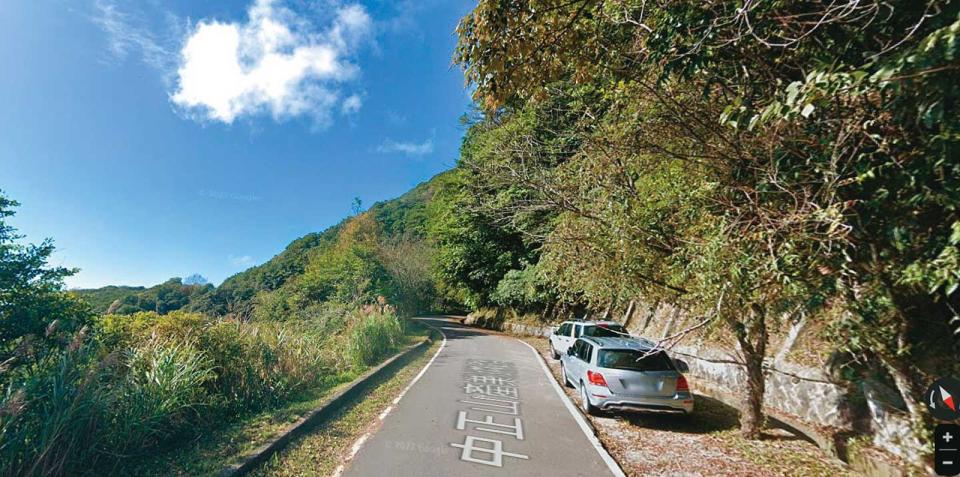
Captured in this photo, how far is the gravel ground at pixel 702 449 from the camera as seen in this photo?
5.27 metres

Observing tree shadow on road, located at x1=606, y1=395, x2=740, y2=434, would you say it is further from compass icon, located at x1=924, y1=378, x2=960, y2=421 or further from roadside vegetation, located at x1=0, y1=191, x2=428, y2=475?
roadside vegetation, located at x1=0, y1=191, x2=428, y2=475

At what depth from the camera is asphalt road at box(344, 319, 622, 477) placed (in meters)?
4.96

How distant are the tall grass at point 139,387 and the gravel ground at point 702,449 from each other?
6.22 meters

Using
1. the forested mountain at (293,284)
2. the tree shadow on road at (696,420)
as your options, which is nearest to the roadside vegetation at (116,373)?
the forested mountain at (293,284)

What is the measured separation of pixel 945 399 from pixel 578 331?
10.7 meters

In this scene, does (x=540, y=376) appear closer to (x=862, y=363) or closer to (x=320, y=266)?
(x=862, y=363)

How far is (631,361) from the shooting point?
743 centimetres

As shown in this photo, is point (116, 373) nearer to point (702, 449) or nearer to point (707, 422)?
point (702, 449)

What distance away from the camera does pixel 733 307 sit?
5.36 m

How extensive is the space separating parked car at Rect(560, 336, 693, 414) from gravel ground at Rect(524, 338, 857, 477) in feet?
1.40

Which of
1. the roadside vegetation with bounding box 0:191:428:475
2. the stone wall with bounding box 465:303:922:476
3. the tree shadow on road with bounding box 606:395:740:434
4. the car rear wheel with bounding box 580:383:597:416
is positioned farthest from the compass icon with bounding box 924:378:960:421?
the roadside vegetation with bounding box 0:191:428:475

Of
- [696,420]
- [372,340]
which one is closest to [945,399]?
[696,420]

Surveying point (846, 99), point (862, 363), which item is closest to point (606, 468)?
point (862, 363)

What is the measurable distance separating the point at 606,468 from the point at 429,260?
30.8 meters
